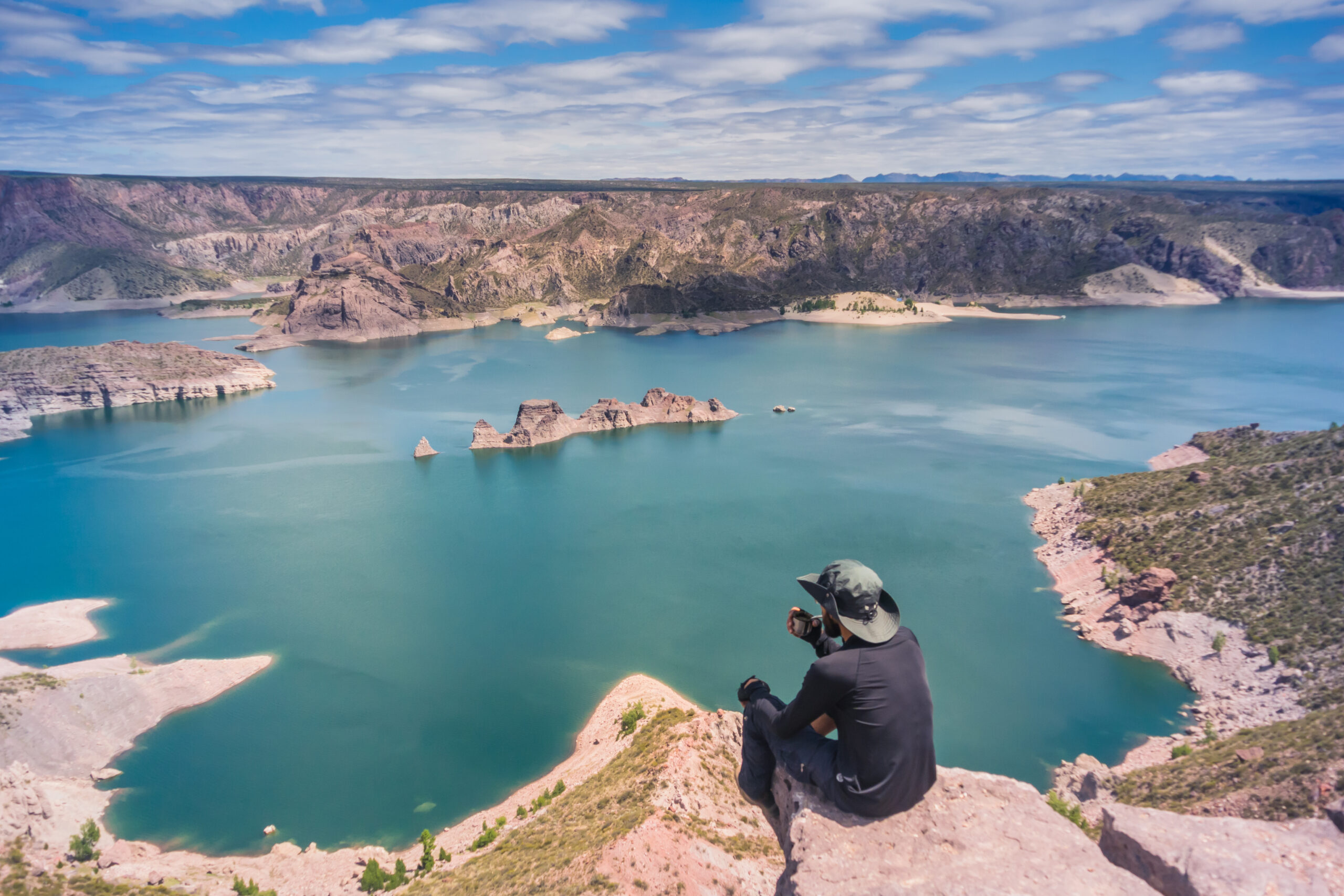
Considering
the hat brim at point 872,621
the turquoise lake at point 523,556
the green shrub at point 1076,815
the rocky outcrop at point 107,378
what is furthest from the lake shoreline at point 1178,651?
the rocky outcrop at point 107,378

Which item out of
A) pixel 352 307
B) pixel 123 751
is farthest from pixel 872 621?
pixel 352 307

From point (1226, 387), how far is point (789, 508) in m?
78.7

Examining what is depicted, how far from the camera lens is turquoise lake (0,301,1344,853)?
3134 centimetres

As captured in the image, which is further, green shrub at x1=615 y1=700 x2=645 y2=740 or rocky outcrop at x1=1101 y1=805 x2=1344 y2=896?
green shrub at x1=615 y1=700 x2=645 y2=740

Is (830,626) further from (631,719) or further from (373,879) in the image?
(631,719)

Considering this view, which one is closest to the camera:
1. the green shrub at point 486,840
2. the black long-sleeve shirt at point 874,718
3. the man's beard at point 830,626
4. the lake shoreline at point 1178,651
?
the black long-sleeve shirt at point 874,718

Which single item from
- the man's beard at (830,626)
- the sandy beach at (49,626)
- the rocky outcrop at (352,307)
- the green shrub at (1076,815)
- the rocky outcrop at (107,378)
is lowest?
the sandy beach at (49,626)

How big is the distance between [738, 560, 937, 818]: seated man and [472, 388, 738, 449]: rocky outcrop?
73493 millimetres

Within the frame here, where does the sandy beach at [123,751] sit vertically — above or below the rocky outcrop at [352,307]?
below

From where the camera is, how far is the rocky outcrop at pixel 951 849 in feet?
19.0

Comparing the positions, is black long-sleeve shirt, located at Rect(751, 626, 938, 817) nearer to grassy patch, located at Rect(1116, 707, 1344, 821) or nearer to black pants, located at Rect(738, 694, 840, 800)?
black pants, located at Rect(738, 694, 840, 800)

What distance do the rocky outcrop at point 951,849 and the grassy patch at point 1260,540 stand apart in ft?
105

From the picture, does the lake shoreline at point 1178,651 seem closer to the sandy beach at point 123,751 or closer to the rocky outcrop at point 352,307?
the sandy beach at point 123,751

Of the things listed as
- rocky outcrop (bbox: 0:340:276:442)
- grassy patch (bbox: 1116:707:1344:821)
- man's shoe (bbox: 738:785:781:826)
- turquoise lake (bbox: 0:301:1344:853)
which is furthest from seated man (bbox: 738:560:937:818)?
rocky outcrop (bbox: 0:340:276:442)
